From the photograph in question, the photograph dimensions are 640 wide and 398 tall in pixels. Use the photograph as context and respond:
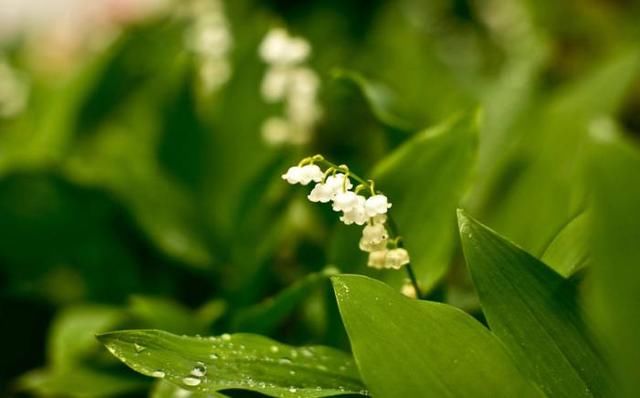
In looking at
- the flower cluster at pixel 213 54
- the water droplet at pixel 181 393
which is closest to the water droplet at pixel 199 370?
the water droplet at pixel 181 393

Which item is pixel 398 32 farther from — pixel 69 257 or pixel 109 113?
pixel 69 257

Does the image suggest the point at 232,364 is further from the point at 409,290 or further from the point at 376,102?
the point at 376,102

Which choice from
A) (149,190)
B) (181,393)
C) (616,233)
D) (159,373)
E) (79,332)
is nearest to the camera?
(616,233)

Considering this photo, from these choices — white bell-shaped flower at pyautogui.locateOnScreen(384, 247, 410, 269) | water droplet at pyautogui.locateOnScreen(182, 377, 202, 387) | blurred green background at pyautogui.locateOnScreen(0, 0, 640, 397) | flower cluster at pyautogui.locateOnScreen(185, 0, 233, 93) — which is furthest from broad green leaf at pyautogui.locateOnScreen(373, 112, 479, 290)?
flower cluster at pyautogui.locateOnScreen(185, 0, 233, 93)

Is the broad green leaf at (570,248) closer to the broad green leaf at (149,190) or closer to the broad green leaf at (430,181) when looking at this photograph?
the broad green leaf at (430,181)

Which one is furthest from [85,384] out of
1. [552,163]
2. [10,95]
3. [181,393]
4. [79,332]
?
[10,95]

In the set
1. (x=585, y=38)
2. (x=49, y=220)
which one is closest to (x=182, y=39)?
(x=49, y=220)
